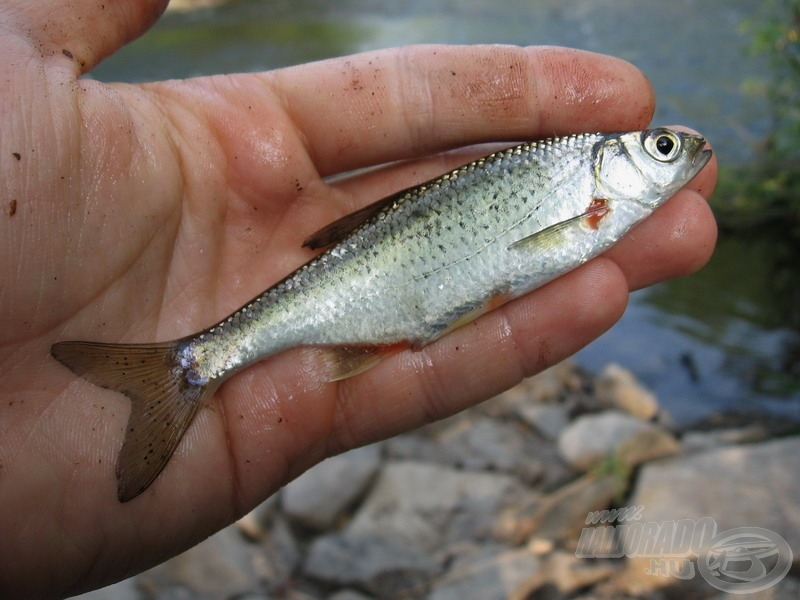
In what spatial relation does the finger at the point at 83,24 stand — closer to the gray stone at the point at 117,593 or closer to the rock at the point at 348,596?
the gray stone at the point at 117,593

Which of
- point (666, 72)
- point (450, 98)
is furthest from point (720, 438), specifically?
point (666, 72)

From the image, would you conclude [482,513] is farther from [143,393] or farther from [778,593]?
[143,393]

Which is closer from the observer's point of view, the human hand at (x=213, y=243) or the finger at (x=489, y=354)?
the human hand at (x=213, y=243)

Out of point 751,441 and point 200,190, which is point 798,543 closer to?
point 751,441

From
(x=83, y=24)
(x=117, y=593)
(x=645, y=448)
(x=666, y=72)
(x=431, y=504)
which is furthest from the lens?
(x=666, y=72)

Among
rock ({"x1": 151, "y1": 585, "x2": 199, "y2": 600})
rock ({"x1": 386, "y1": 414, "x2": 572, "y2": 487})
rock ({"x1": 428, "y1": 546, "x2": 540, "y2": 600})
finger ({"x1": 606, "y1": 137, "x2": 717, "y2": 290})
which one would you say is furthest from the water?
rock ({"x1": 151, "y1": 585, "x2": 199, "y2": 600})

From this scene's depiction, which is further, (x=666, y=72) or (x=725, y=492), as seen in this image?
(x=666, y=72)

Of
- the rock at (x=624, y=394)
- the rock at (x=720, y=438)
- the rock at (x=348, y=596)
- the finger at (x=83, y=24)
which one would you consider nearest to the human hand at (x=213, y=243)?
the finger at (x=83, y=24)
